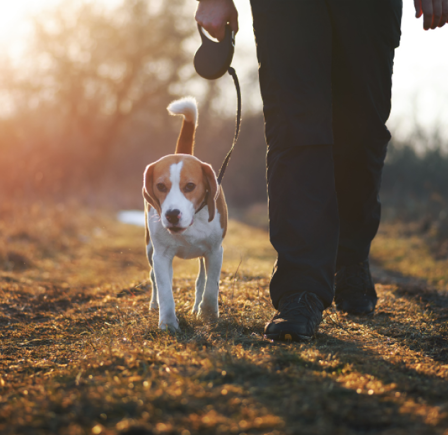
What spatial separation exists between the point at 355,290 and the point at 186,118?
1.55 metres

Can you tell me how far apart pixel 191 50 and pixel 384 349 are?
20.9 m

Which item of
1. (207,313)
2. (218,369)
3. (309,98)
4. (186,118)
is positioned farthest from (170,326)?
(186,118)

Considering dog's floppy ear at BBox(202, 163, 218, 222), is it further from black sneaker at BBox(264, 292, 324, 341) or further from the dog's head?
black sneaker at BBox(264, 292, 324, 341)

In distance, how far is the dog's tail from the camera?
3129 millimetres

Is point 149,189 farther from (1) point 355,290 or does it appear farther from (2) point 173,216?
(1) point 355,290

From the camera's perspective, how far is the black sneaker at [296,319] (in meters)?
2.00

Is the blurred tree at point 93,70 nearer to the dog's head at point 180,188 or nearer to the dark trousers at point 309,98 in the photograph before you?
the dog's head at point 180,188

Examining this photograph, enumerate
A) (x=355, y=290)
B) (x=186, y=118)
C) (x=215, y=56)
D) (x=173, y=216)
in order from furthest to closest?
(x=186, y=118)
(x=355, y=290)
(x=215, y=56)
(x=173, y=216)

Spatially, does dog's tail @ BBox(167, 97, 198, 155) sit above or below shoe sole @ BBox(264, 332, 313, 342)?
above

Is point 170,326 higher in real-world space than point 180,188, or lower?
lower

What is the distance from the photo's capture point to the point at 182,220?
2281mm

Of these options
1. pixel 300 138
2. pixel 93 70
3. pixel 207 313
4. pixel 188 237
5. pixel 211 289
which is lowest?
pixel 207 313

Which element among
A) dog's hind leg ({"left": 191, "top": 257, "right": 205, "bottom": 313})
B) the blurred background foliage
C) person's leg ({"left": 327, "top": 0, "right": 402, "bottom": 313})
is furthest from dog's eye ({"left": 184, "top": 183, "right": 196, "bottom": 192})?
the blurred background foliage

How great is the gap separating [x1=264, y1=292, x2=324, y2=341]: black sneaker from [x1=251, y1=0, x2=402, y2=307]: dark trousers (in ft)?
0.16
